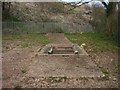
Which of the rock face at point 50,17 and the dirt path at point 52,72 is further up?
the rock face at point 50,17

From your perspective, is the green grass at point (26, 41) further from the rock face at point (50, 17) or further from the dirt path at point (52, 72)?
the rock face at point (50, 17)

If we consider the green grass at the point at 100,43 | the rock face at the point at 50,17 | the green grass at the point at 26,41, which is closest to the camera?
the green grass at the point at 100,43

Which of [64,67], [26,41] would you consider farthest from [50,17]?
[64,67]

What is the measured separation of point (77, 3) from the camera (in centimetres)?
2811

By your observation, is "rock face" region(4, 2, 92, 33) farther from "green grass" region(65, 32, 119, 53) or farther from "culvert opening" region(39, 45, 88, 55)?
"culvert opening" region(39, 45, 88, 55)

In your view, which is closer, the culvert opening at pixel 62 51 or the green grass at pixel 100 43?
the culvert opening at pixel 62 51

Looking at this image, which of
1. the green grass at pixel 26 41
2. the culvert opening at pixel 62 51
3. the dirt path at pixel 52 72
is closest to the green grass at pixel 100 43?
the culvert opening at pixel 62 51

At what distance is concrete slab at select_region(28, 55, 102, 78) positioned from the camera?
6000 mm

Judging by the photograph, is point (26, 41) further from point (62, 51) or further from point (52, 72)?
point (52, 72)

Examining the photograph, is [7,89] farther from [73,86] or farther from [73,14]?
[73,14]

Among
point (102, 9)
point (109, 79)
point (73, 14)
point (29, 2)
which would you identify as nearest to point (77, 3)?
point (73, 14)

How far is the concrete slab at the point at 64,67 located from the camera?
19.7 feet

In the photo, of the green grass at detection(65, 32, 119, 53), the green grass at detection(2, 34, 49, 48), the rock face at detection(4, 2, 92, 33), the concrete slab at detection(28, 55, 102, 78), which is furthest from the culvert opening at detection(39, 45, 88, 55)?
the rock face at detection(4, 2, 92, 33)

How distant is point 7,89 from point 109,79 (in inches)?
89.5
